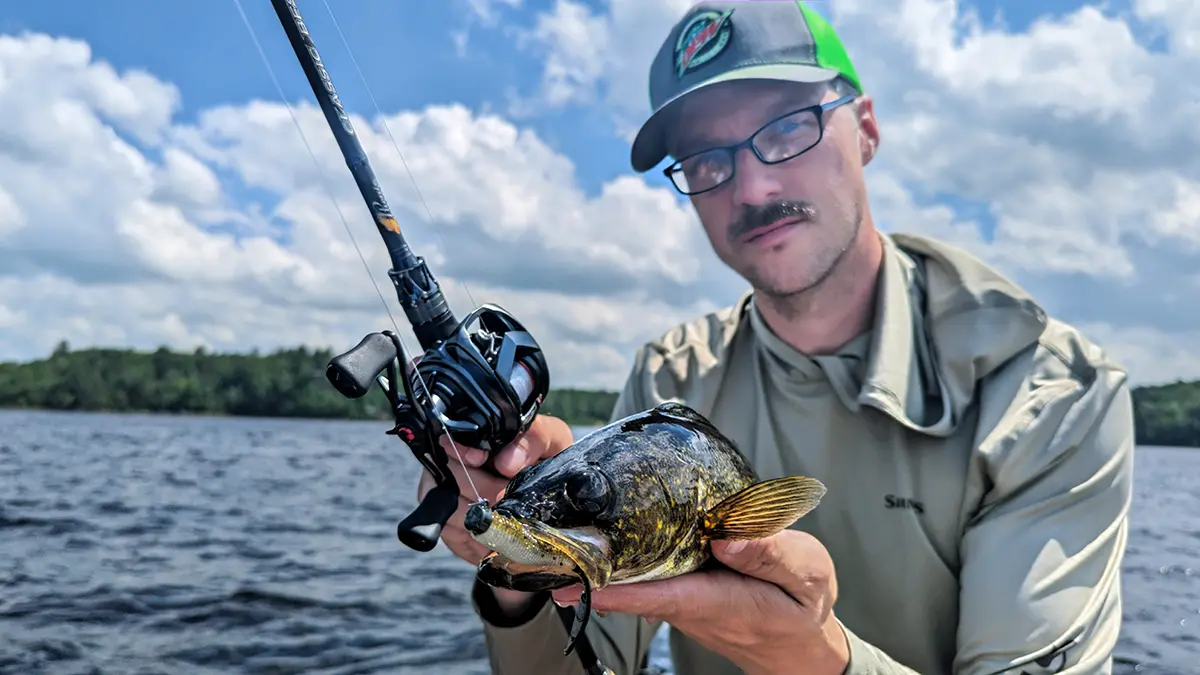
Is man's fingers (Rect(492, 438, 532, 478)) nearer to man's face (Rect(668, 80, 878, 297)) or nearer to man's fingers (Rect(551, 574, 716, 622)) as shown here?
man's fingers (Rect(551, 574, 716, 622))

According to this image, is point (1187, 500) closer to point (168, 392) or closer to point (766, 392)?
point (766, 392)

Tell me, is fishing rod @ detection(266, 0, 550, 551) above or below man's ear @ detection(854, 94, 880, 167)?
below

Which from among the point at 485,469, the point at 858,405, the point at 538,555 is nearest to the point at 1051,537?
the point at 858,405

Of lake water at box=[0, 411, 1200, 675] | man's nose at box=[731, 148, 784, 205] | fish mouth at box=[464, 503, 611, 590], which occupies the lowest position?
lake water at box=[0, 411, 1200, 675]

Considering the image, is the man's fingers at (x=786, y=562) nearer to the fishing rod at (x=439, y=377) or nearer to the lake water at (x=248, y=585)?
the fishing rod at (x=439, y=377)

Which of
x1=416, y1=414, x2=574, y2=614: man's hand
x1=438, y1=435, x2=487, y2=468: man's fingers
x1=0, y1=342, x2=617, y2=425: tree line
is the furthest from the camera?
x1=0, y1=342, x2=617, y2=425: tree line

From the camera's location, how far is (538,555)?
1.81 meters

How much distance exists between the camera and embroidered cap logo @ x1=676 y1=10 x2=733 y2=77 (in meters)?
3.91

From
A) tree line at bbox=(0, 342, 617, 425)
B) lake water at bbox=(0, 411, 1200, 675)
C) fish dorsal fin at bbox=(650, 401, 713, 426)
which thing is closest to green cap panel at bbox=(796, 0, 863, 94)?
fish dorsal fin at bbox=(650, 401, 713, 426)

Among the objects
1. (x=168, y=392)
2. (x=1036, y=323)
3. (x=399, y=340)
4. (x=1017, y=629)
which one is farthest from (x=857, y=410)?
(x=168, y=392)

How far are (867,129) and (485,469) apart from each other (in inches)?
103

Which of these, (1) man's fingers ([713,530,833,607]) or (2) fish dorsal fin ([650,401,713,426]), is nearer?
(1) man's fingers ([713,530,833,607])

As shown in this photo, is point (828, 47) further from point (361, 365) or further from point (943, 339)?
point (361, 365)

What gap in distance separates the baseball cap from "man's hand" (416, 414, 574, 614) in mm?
1776
